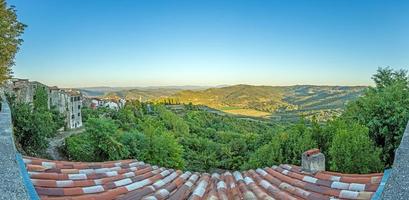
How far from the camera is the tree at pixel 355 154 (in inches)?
438

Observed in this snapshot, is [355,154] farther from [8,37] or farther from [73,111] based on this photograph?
[73,111]

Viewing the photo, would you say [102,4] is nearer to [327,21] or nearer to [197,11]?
[197,11]

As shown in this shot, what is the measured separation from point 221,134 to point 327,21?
30627 millimetres

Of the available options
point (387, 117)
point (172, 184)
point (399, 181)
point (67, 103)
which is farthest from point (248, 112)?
point (399, 181)

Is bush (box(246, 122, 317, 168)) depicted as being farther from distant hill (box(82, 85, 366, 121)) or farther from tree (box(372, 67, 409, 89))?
distant hill (box(82, 85, 366, 121))

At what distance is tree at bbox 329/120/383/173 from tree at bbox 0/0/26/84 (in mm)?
12563

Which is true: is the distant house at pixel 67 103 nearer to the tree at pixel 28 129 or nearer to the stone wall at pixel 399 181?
the tree at pixel 28 129

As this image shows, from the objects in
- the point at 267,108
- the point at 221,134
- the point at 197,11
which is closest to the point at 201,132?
the point at 221,134

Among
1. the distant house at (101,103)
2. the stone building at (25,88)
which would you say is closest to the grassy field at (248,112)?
the distant house at (101,103)

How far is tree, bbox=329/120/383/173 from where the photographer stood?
1112 centimetres

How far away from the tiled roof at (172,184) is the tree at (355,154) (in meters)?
7.07

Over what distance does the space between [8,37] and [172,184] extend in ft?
38.6

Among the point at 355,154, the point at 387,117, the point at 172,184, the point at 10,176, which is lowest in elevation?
the point at 355,154

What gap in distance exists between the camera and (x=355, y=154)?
11.4 m
